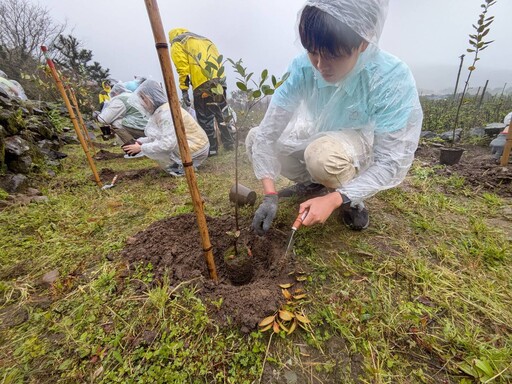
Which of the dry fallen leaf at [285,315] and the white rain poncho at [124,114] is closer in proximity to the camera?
the dry fallen leaf at [285,315]

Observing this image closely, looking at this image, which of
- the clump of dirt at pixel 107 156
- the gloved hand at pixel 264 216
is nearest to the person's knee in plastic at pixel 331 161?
the gloved hand at pixel 264 216

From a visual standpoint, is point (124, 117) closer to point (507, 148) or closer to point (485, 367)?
point (485, 367)

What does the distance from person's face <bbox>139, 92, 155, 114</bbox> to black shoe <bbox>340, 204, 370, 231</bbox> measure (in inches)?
120

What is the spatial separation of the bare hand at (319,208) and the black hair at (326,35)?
84cm

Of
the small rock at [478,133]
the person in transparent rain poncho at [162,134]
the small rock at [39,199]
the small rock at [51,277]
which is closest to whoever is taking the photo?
the small rock at [51,277]

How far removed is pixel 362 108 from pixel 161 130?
2.83m

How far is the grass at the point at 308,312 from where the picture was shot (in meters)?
1.00

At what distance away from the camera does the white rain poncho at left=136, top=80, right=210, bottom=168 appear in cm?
331

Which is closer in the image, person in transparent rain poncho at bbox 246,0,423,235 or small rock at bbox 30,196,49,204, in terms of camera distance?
person in transparent rain poncho at bbox 246,0,423,235

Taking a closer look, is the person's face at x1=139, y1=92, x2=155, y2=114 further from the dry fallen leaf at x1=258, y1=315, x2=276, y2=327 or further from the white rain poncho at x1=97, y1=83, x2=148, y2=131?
the dry fallen leaf at x1=258, y1=315, x2=276, y2=327

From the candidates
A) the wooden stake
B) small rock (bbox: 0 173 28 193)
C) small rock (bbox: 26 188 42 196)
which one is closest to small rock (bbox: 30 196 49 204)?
small rock (bbox: 26 188 42 196)

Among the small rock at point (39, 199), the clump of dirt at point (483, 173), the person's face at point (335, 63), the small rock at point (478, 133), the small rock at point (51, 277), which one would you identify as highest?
the person's face at point (335, 63)

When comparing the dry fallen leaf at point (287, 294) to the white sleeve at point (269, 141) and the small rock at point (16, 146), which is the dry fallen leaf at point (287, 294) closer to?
the white sleeve at point (269, 141)

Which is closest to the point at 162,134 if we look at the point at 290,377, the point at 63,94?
the point at 63,94
